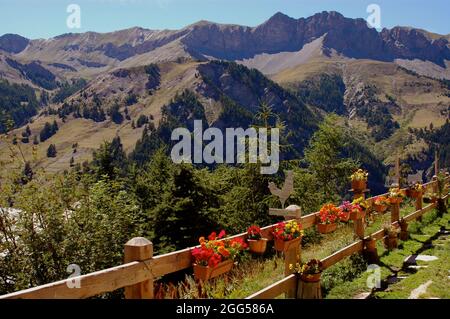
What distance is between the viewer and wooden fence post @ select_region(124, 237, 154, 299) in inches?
192

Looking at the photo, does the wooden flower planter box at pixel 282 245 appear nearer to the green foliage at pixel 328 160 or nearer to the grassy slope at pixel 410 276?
the grassy slope at pixel 410 276

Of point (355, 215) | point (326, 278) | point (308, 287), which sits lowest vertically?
point (326, 278)

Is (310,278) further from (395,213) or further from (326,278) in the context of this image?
(395,213)

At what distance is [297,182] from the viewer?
24250mm

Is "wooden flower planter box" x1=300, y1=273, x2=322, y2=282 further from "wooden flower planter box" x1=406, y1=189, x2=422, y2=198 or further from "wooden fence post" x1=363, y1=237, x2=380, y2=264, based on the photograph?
"wooden flower planter box" x1=406, y1=189, x2=422, y2=198

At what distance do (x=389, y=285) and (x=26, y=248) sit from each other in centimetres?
1079

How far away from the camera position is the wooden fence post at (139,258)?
16.0ft

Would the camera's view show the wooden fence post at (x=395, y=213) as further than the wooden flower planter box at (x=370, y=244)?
Yes

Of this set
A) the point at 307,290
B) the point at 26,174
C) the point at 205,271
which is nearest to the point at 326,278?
the point at 307,290

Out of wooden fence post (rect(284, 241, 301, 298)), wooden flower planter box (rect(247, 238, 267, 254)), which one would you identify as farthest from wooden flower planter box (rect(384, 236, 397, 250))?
wooden flower planter box (rect(247, 238, 267, 254))

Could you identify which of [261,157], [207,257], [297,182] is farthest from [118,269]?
[297,182]

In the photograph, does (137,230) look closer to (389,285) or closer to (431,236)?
(431,236)

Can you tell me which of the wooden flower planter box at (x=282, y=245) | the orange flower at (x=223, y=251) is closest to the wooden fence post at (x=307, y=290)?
the wooden flower planter box at (x=282, y=245)

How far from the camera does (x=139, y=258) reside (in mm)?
4875
